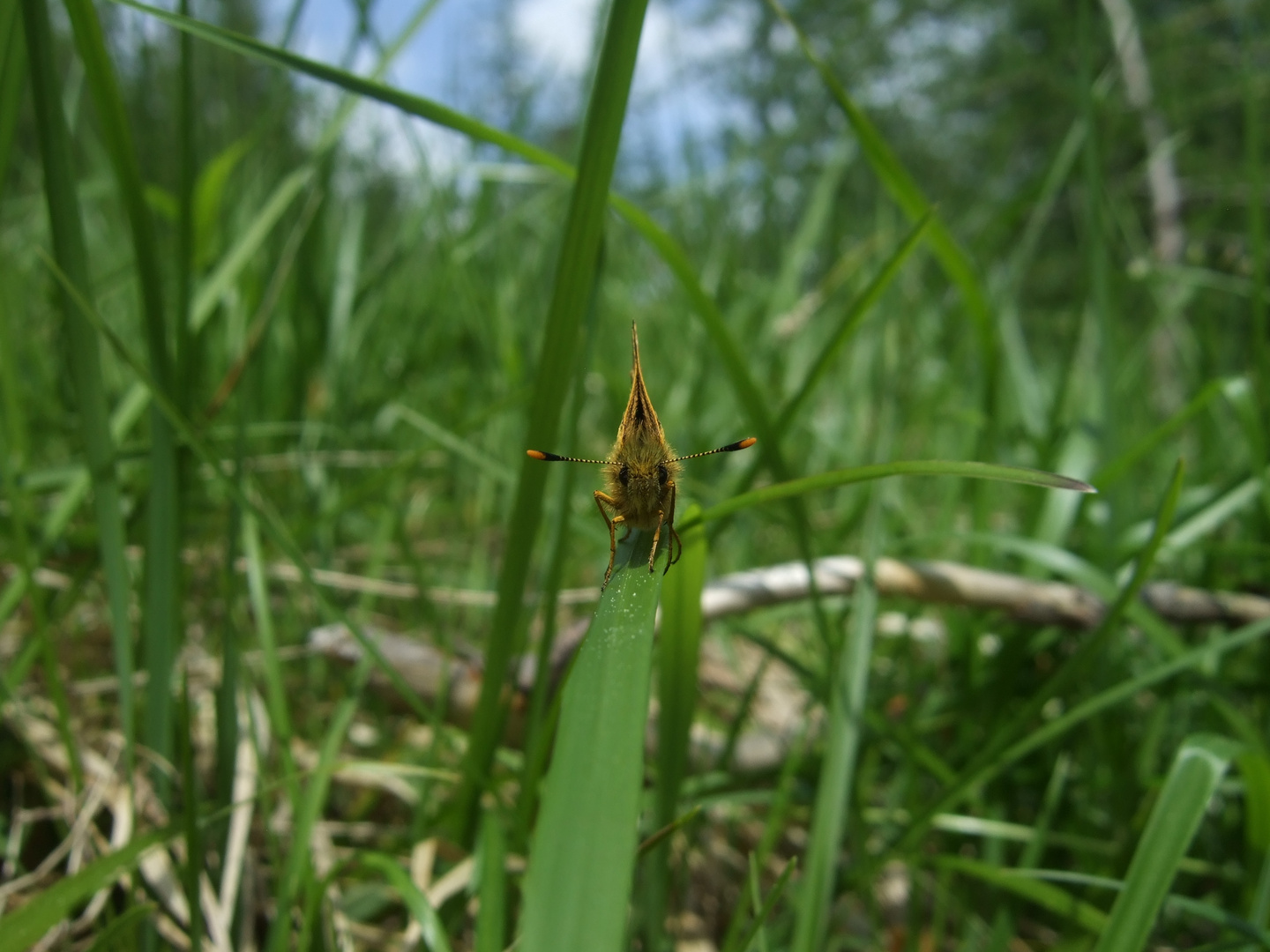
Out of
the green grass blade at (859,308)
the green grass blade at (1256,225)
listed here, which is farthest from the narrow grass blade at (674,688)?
the green grass blade at (1256,225)

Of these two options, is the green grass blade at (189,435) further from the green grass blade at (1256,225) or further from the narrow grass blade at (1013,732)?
the green grass blade at (1256,225)

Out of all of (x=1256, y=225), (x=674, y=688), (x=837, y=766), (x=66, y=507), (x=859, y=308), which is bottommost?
(x=837, y=766)

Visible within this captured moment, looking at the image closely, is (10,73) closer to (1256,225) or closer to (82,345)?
(82,345)

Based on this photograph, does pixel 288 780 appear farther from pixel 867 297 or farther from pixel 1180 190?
pixel 1180 190

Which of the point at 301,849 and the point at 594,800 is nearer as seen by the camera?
the point at 594,800

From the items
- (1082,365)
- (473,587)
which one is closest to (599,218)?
(473,587)

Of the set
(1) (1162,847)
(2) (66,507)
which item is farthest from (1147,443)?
(2) (66,507)
